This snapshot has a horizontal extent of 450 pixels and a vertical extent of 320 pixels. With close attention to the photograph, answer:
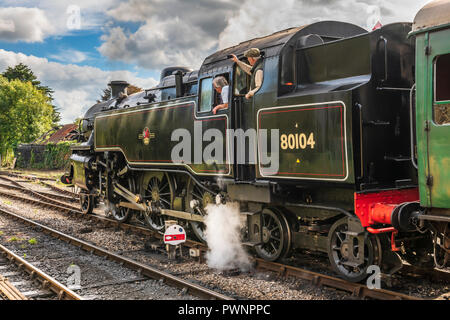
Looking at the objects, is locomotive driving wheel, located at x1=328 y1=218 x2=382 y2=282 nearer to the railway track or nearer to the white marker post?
the railway track

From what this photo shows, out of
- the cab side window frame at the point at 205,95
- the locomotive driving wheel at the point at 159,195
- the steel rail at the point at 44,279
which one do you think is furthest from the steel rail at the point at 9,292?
the cab side window frame at the point at 205,95

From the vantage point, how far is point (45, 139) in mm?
41094

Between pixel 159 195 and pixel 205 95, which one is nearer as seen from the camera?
pixel 205 95

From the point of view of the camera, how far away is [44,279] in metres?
6.35

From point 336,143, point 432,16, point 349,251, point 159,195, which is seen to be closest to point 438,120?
point 432,16

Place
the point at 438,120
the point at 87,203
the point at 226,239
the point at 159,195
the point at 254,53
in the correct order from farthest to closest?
the point at 87,203, the point at 159,195, the point at 226,239, the point at 254,53, the point at 438,120

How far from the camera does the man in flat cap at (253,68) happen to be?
6.45 metres

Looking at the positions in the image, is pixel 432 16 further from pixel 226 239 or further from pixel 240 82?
pixel 226 239

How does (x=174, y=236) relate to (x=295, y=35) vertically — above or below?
below

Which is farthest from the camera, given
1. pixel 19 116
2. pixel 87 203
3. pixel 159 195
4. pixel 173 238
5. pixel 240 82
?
pixel 19 116

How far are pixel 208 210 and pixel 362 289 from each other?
10.1 ft

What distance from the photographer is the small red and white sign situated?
289 inches

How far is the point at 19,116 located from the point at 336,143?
4111cm

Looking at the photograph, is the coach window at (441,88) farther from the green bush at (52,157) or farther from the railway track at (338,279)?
the green bush at (52,157)
